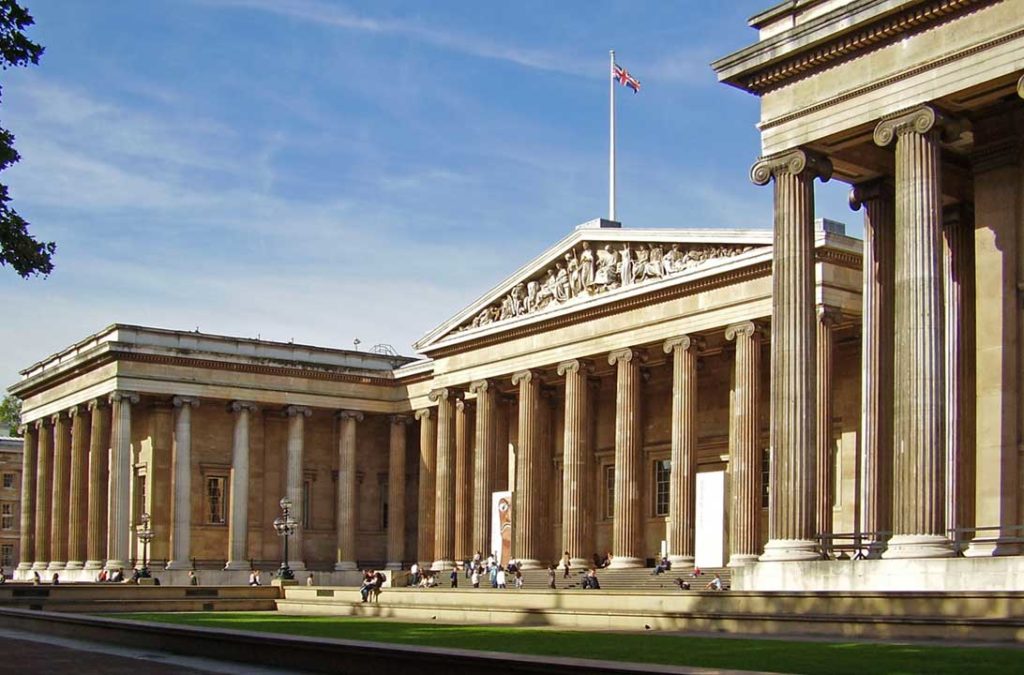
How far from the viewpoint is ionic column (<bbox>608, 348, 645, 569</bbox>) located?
53.0 metres

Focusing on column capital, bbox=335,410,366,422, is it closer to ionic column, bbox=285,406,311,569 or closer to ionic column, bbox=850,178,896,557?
ionic column, bbox=285,406,311,569

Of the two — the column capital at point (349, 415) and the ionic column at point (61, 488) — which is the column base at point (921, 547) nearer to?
the column capital at point (349, 415)

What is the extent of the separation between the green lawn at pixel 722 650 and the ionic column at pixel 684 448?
19.2 metres

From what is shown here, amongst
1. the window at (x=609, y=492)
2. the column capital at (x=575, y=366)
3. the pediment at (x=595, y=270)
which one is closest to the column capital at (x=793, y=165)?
the pediment at (x=595, y=270)

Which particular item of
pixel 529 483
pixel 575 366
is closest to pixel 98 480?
pixel 529 483

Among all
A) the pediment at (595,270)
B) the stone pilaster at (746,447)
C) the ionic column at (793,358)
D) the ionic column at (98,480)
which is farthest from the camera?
the ionic column at (98,480)

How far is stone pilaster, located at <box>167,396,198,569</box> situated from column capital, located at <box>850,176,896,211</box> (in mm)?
40474

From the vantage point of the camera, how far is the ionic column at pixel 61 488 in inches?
2827

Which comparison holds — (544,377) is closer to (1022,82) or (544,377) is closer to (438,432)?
(438,432)

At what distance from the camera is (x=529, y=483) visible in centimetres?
5869

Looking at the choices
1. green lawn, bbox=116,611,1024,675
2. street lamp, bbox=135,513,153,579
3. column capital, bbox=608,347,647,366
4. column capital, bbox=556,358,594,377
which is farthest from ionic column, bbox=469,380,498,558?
green lawn, bbox=116,611,1024,675

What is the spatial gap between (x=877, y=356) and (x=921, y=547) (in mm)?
6105

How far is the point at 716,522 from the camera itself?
45469 millimetres

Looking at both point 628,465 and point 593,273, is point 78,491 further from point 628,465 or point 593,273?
point 628,465
